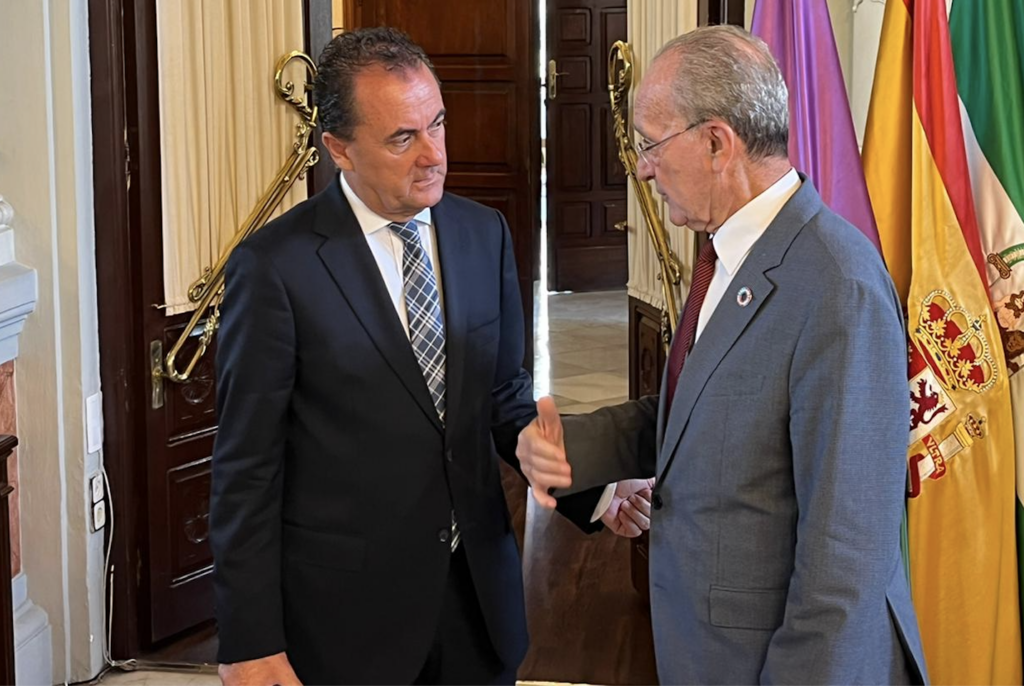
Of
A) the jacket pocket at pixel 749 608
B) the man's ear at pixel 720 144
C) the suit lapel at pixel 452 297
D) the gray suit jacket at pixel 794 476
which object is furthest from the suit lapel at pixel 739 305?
the suit lapel at pixel 452 297

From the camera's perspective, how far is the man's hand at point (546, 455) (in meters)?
2.13

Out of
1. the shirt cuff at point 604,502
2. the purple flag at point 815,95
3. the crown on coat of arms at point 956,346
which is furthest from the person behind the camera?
the purple flag at point 815,95

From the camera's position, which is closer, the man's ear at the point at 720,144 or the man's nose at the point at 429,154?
the man's ear at the point at 720,144

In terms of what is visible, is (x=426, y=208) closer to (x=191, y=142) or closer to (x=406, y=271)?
(x=406, y=271)

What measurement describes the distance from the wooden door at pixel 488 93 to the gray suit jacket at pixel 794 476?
4952 millimetres

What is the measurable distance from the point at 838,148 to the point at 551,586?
188cm

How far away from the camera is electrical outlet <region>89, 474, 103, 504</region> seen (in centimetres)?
356

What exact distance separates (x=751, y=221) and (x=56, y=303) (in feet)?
6.98

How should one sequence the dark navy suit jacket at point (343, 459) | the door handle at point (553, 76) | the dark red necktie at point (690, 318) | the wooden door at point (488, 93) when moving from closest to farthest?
1. the dark red necktie at point (690, 318)
2. the dark navy suit jacket at point (343, 459)
3. the wooden door at point (488, 93)
4. the door handle at point (553, 76)

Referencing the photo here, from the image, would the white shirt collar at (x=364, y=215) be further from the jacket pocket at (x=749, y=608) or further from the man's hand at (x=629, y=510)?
the jacket pocket at (x=749, y=608)

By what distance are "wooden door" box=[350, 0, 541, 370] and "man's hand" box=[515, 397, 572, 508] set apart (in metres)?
4.68

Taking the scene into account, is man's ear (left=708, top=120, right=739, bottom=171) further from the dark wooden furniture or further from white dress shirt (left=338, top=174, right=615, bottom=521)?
the dark wooden furniture

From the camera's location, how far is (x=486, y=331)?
89.4 inches

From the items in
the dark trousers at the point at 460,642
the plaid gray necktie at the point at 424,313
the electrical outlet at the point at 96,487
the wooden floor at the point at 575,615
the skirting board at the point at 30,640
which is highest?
the plaid gray necktie at the point at 424,313
